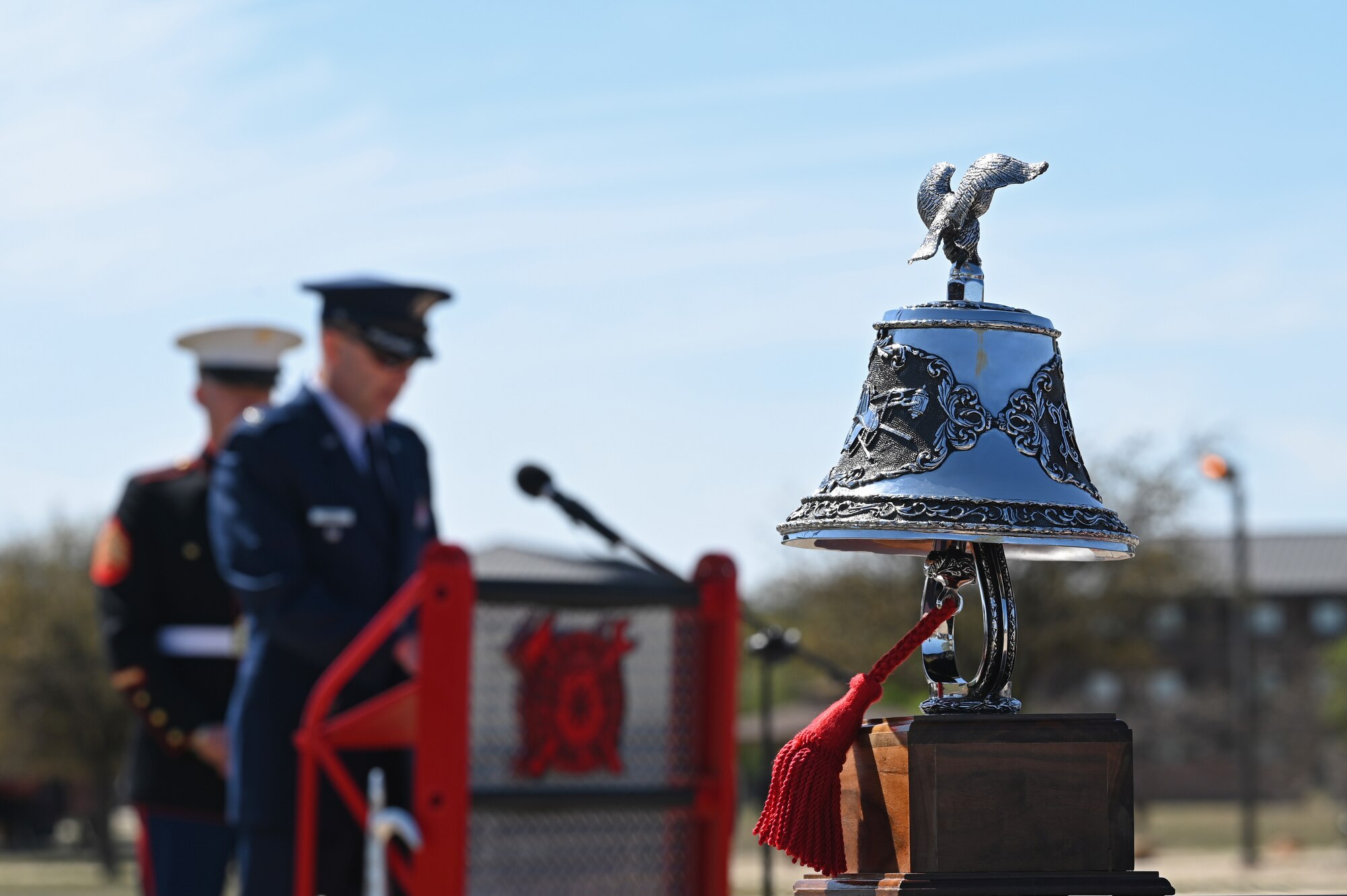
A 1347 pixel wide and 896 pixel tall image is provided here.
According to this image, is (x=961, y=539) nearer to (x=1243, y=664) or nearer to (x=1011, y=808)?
(x=1011, y=808)

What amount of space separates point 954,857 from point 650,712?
2805mm

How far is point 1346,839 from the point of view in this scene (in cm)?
3391

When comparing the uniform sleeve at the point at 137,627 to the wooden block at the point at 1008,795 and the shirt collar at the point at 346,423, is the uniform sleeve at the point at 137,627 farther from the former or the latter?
the wooden block at the point at 1008,795

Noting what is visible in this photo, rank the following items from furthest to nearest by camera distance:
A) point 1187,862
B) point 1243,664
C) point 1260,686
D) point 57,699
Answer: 1. point 1260,686
2. point 57,699
3. point 1243,664
4. point 1187,862

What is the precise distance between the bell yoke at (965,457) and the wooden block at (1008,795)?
5.2 inches

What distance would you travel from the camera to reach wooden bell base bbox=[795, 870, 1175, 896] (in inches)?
114

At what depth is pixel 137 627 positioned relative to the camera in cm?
739

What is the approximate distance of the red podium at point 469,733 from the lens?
5238 mm

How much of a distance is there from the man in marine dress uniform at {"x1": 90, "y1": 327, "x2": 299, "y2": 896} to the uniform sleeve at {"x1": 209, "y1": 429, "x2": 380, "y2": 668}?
126 cm

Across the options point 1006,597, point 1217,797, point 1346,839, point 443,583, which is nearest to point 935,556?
point 1006,597

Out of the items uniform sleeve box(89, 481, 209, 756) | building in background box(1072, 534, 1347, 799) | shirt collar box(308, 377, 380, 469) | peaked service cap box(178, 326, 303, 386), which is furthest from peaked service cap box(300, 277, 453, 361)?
building in background box(1072, 534, 1347, 799)

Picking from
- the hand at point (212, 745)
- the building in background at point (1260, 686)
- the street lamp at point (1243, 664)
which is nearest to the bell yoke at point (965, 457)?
the hand at point (212, 745)

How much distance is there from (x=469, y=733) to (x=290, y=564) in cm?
92

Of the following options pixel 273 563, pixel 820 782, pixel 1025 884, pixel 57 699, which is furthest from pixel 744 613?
pixel 57 699
